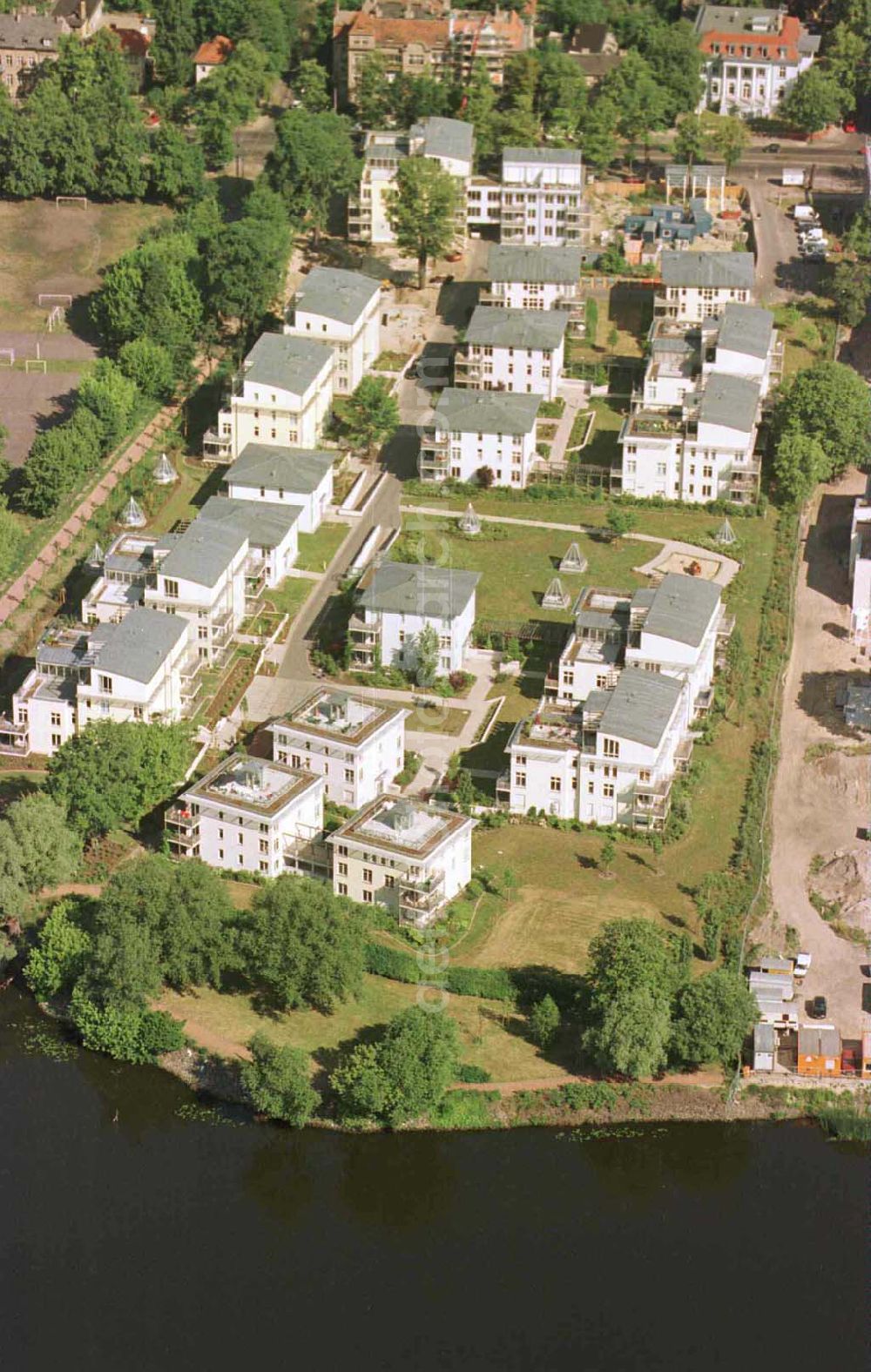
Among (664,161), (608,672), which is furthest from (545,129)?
(608,672)

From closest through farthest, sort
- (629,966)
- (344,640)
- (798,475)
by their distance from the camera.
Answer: (629,966) → (344,640) → (798,475)

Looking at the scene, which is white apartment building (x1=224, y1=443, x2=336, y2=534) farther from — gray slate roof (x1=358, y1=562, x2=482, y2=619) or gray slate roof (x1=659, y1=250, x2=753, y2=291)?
gray slate roof (x1=659, y1=250, x2=753, y2=291)

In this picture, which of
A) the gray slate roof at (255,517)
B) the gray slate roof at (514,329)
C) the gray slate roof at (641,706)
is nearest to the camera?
the gray slate roof at (641,706)

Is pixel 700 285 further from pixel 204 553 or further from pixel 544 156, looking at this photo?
pixel 204 553

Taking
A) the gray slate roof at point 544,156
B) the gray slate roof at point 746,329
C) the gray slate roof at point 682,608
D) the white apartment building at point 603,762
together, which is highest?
the gray slate roof at point 544,156

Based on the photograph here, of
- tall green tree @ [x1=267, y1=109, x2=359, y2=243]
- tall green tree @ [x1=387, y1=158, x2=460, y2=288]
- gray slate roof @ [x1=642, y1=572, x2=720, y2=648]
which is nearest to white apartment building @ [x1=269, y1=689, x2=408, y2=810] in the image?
gray slate roof @ [x1=642, y1=572, x2=720, y2=648]

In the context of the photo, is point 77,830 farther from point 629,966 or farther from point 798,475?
point 798,475

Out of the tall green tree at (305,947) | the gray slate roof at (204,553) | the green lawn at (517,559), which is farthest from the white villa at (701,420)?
the tall green tree at (305,947)

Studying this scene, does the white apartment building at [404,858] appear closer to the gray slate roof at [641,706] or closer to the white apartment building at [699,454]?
the gray slate roof at [641,706]
